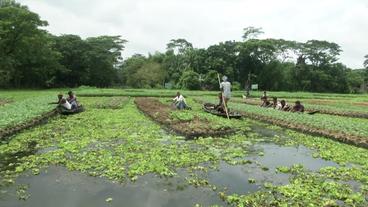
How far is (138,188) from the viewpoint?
934 centimetres

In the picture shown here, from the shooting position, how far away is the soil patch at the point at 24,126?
634 inches

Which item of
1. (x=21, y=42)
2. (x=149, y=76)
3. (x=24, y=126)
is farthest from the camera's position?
(x=149, y=76)

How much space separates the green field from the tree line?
5176cm

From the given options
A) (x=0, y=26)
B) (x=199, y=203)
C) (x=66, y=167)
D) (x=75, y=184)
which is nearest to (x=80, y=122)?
(x=66, y=167)

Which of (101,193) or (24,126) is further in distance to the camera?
(24,126)

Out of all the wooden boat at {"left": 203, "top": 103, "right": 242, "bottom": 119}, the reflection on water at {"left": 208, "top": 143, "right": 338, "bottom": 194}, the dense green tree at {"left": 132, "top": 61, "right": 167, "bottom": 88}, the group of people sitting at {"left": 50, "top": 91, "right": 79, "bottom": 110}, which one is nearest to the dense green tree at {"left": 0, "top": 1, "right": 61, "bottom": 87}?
the dense green tree at {"left": 132, "top": 61, "right": 167, "bottom": 88}

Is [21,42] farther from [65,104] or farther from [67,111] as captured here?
[67,111]

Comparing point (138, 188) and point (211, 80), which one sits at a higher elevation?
point (211, 80)

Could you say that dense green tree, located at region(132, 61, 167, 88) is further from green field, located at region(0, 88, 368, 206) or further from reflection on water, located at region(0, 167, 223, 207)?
reflection on water, located at region(0, 167, 223, 207)

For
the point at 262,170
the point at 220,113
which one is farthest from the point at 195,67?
the point at 262,170

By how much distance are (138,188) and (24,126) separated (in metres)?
11.1

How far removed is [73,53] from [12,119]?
59901 millimetres

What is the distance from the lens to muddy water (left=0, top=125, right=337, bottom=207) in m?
8.41

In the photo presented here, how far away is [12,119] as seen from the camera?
757 inches
